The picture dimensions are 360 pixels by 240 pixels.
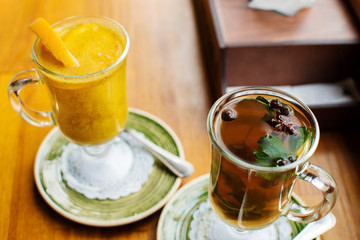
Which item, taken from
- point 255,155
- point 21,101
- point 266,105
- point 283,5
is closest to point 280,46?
point 283,5

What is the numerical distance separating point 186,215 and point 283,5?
0.68m

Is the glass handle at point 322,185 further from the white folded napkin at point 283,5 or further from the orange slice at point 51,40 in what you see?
the white folded napkin at point 283,5

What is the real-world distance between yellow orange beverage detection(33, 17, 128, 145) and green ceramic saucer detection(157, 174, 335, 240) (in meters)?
0.21

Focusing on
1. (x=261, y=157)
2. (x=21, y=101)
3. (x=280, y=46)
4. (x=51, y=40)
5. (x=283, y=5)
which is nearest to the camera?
(x=261, y=157)

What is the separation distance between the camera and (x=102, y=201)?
0.88 meters

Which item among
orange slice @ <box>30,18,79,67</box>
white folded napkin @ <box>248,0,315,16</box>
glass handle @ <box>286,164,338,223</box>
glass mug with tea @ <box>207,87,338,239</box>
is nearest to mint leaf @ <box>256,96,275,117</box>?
glass mug with tea @ <box>207,87,338,239</box>

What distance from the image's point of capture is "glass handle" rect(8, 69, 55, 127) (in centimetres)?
83

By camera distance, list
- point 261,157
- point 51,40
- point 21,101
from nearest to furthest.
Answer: point 261,157 < point 51,40 < point 21,101

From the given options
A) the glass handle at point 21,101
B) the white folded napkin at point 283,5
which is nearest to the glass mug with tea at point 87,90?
the glass handle at point 21,101

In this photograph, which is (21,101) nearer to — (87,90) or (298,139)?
(87,90)

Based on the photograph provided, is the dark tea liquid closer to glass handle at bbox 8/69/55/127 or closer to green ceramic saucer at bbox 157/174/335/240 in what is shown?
green ceramic saucer at bbox 157/174/335/240

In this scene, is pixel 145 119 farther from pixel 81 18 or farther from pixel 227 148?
pixel 227 148

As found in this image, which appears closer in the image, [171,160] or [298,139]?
[298,139]

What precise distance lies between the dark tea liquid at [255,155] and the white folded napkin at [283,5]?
52cm
